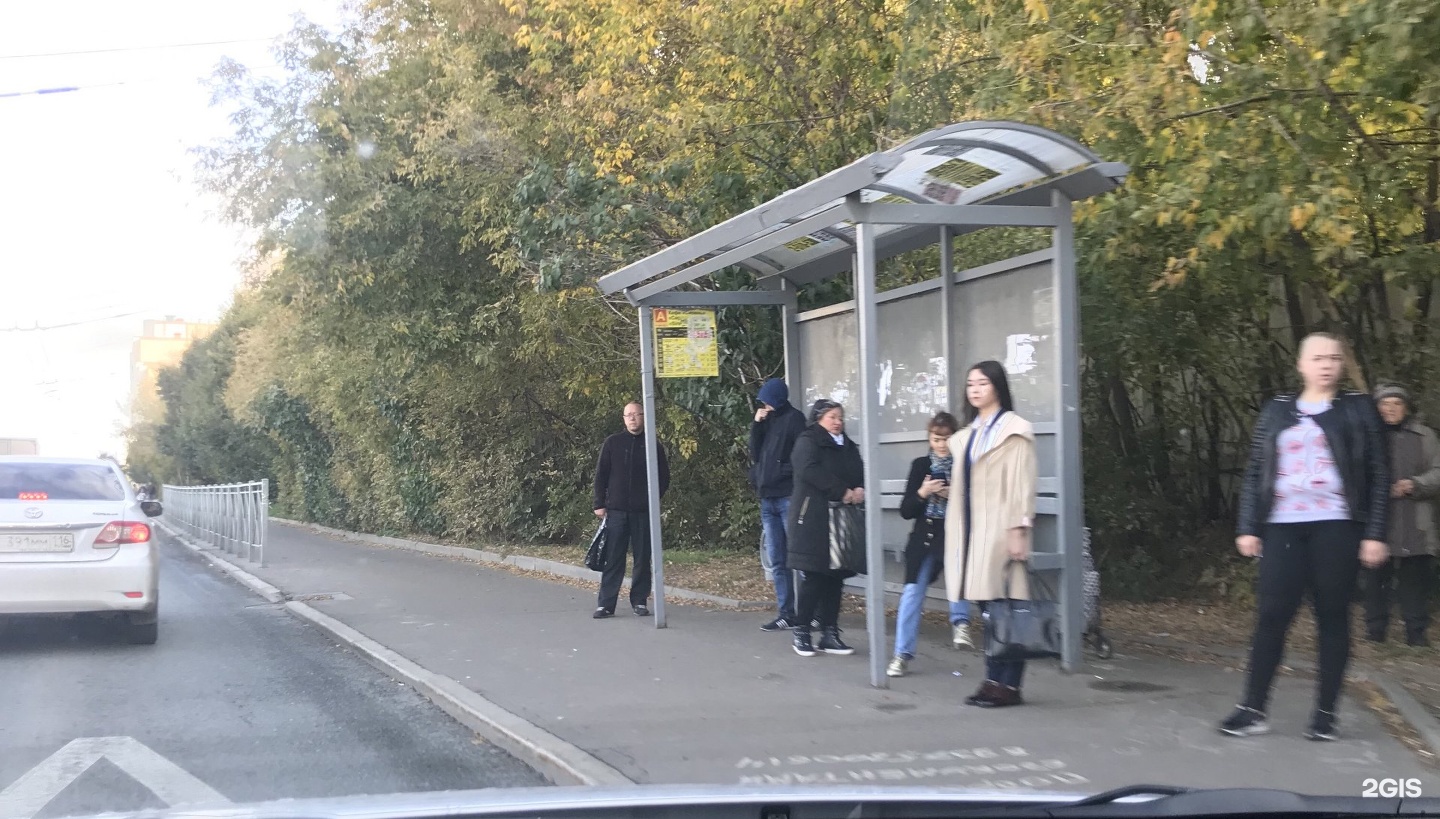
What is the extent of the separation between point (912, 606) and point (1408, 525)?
11.0 ft

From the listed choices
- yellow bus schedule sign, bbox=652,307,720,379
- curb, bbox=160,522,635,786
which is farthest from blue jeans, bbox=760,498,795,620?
curb, bbox=160,522,635,786

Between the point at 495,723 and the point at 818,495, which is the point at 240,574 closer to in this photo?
the point at 818,495

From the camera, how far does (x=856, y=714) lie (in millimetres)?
6430

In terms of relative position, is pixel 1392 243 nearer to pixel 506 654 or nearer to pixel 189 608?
pixel 506 654

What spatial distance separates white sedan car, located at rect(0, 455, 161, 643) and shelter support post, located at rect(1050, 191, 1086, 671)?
6.88 m

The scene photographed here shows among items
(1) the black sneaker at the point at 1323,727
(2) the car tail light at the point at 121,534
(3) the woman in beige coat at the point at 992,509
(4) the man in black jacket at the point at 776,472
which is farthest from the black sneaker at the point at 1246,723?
(2) the car tail light at the point at 121,534

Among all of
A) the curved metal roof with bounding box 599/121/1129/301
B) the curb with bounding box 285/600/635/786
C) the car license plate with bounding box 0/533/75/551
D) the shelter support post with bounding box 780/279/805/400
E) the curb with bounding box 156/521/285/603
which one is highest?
the curved metal roof with bounding box 599/121/1129/301

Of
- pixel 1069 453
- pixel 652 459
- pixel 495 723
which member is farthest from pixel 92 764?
pixel 1069 453

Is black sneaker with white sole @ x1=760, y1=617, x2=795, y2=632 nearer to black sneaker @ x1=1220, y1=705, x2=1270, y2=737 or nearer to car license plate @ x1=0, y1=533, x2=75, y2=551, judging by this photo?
black sneaker @ x1=1220, y1=705, x2=1270, y2=737

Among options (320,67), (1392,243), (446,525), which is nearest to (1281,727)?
(1392,243)

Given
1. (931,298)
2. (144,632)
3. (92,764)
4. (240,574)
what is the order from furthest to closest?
1. (240,574)
2. (144,632)
3. (931,298)
4. (92,764)

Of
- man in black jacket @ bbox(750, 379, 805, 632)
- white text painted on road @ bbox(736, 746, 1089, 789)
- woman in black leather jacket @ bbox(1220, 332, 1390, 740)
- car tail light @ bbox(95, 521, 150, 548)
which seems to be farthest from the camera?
car tail light @ bbox(95, 521, 150, 548)

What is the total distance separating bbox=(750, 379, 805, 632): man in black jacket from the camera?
29.8 ft

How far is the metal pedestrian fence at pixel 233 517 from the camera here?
18.7 m
